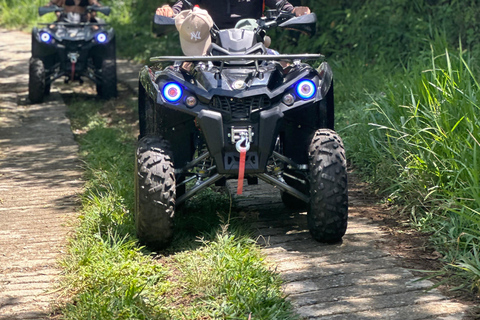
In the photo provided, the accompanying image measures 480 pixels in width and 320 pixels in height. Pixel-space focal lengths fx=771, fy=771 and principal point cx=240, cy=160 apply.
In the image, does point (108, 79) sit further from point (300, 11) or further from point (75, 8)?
point (300, 11)

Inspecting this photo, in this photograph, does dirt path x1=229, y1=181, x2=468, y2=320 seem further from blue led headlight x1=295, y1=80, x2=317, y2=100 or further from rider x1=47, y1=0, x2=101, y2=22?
rider x1=47, y1=0, x2=101, y2=22

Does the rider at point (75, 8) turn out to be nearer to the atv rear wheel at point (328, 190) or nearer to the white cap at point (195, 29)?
the white cap at point (195, 29)

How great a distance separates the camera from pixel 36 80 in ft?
35.0

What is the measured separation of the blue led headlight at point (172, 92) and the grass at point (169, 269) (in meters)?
0.82

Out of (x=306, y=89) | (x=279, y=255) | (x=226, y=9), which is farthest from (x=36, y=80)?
(x=279, y=255)

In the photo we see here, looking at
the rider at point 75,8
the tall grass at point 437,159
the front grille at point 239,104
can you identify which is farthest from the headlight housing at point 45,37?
the front grille at point 239,104

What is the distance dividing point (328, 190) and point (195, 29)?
56.5 inches

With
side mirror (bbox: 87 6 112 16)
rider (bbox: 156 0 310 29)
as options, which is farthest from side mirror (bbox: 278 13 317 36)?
side mirror (bbox: 87 6 112 16)

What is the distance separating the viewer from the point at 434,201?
16.8 ft

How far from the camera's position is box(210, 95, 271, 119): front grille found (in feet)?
15.1

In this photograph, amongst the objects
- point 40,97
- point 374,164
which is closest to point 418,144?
point 374,164

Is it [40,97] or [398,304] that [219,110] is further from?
[40,97]

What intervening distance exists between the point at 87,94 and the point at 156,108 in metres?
7.07

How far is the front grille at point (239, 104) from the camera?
461 centimetres
